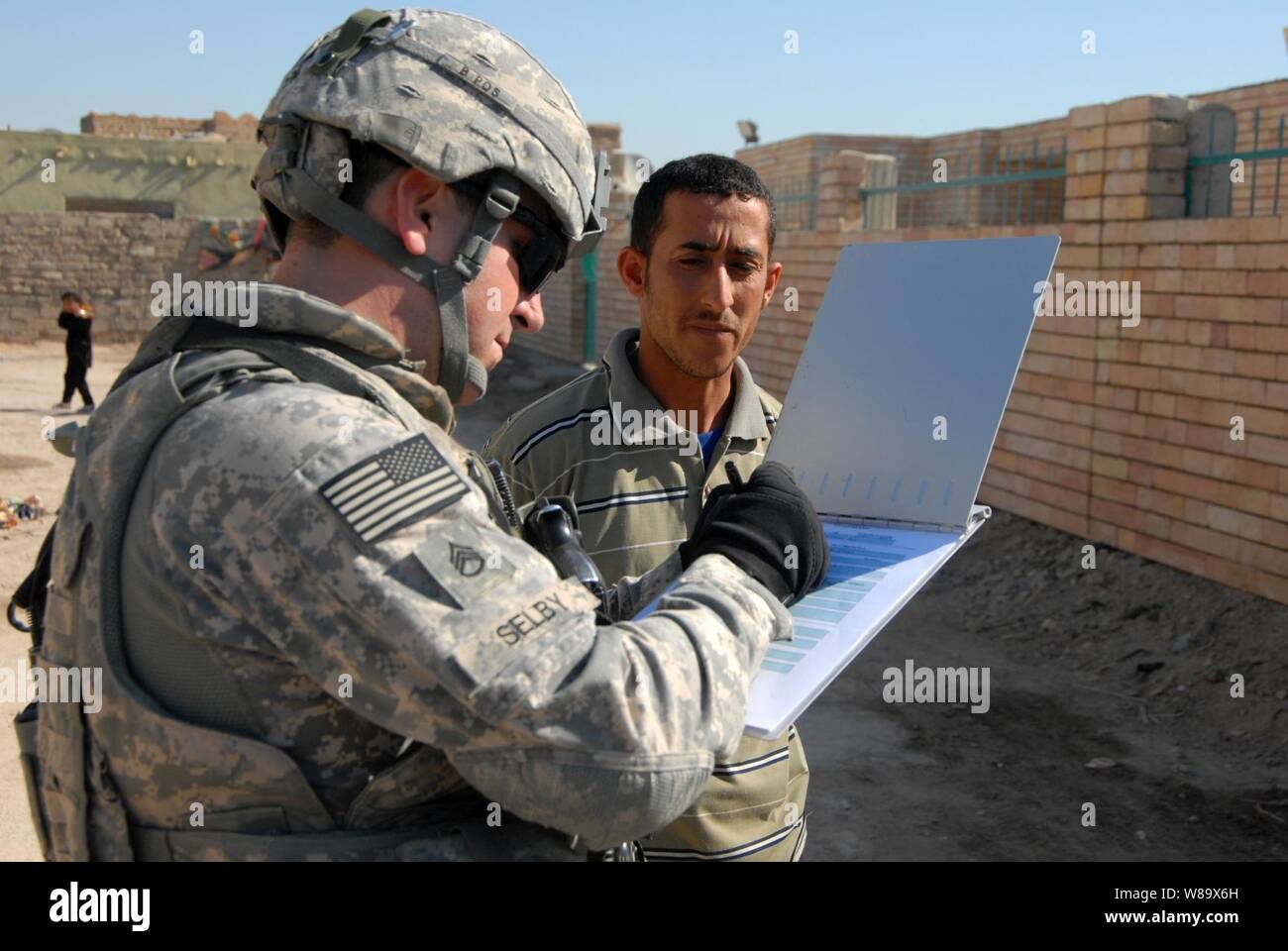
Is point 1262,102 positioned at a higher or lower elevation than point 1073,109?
higher

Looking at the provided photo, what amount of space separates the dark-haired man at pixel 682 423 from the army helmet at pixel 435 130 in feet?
2.89

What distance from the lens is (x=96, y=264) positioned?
2238 cm

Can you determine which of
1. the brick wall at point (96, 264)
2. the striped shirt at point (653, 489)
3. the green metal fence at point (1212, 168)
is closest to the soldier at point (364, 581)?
the striped shirt at point (653, 489)

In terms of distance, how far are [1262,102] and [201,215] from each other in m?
19.2

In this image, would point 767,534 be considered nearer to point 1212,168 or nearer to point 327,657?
point 327,657

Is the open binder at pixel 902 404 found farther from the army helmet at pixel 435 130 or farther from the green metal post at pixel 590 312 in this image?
the green metal post at pixel 590 312

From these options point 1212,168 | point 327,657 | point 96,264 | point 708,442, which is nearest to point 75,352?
point 96,264

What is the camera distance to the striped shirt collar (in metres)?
2.62

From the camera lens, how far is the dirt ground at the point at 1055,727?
164 inches

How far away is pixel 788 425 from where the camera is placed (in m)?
2.20

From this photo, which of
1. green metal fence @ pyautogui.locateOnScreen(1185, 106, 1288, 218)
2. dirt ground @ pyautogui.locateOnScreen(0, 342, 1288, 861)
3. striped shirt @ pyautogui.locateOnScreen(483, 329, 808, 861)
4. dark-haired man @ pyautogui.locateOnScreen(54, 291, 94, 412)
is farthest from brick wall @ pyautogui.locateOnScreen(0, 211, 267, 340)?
striped shirt @ pyautogui.locateOnScreen(483, 329, 808, 861)

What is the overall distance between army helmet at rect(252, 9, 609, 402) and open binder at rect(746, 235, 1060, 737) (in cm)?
63
